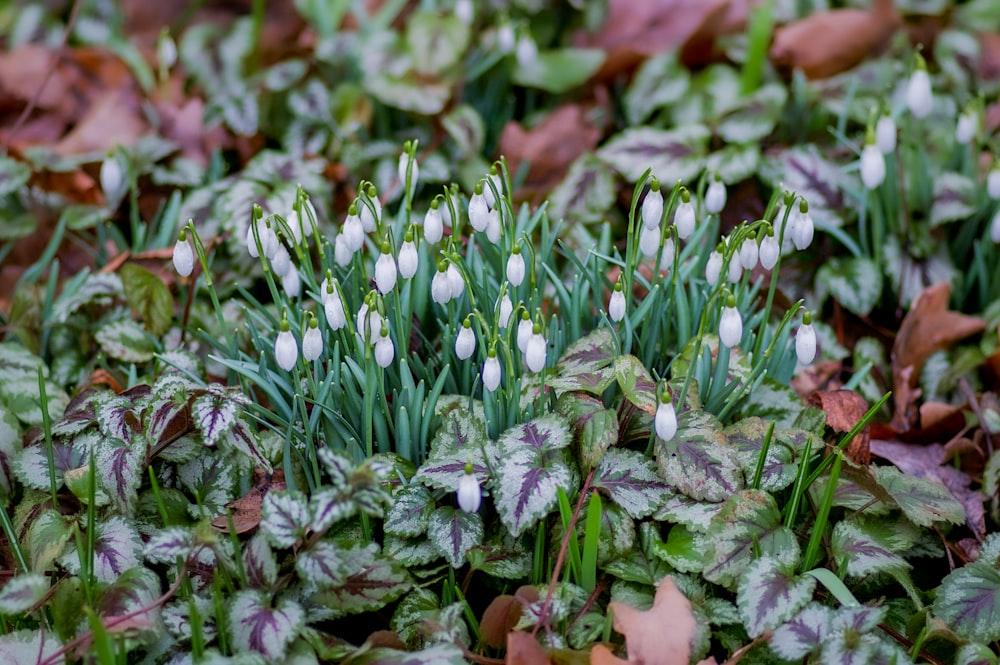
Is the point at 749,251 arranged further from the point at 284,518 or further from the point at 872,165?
the point at 284,518

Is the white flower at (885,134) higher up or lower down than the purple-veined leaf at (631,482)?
higher up

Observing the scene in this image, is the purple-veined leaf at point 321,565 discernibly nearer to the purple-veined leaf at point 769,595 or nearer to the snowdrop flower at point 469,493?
the snowdrop flower at point 469,493

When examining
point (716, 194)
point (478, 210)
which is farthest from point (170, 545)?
point (716, 194)

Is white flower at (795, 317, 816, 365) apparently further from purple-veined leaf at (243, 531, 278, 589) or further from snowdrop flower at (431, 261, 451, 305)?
purple-veined leaf at (243, 531, 278, 589)

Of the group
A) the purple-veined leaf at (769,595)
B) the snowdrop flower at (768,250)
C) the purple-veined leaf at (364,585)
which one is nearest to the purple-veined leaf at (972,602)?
the purple-veined leaf at (769,595)

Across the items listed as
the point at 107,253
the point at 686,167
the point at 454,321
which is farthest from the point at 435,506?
the point at 107,253
